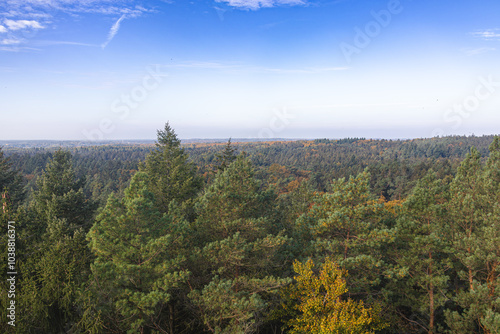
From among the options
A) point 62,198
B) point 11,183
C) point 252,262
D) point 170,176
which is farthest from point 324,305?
point 11,183

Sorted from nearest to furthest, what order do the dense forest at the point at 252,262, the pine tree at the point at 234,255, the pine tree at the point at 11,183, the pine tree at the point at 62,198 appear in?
the dense forest at the point at 252,262, the pine tree at the point at 234,255, the pine tree at the point at 62,198, the pine tree at the point at 11,183

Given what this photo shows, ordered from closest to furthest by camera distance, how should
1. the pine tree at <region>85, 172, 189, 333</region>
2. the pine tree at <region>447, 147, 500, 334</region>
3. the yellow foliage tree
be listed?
the pine tree at <region>85, 172, 189, 333</region> → the yellow foliage tree → the pine tree at <region>447, 147, 500, 334</region>

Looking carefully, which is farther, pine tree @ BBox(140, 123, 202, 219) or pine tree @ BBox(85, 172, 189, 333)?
pine tree @ BBox(140, 123, 202, 219)

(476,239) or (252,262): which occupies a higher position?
(476,239)

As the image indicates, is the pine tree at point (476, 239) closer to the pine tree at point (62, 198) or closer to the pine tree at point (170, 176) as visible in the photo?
the pine tree at point (170, 176)

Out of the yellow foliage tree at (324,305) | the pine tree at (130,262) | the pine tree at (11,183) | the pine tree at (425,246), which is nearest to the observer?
the pine tree at (130,262)

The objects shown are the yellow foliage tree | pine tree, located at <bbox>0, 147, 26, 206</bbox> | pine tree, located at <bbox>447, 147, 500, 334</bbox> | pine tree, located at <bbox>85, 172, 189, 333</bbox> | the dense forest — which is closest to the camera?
pine tree, located at <bbox>85, 172, 189, 333</bbox>

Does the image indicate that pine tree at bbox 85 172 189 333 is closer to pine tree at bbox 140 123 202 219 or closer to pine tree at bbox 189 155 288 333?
pine tree at bbox 189 155 288 333

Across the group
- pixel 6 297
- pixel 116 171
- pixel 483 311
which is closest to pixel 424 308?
pixel 483 311

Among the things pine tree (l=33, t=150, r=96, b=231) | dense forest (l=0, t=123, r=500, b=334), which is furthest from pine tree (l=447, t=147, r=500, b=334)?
pine tree (l=33, t=150, r=96, b=231)

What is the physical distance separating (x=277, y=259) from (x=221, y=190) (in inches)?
199

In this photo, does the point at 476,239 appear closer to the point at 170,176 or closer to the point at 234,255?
the point at 234,255

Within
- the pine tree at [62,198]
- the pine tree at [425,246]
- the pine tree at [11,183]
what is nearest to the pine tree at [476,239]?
the pine tree at [425,246]

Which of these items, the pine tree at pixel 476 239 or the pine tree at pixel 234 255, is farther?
the pine tree at pixel 476 239
